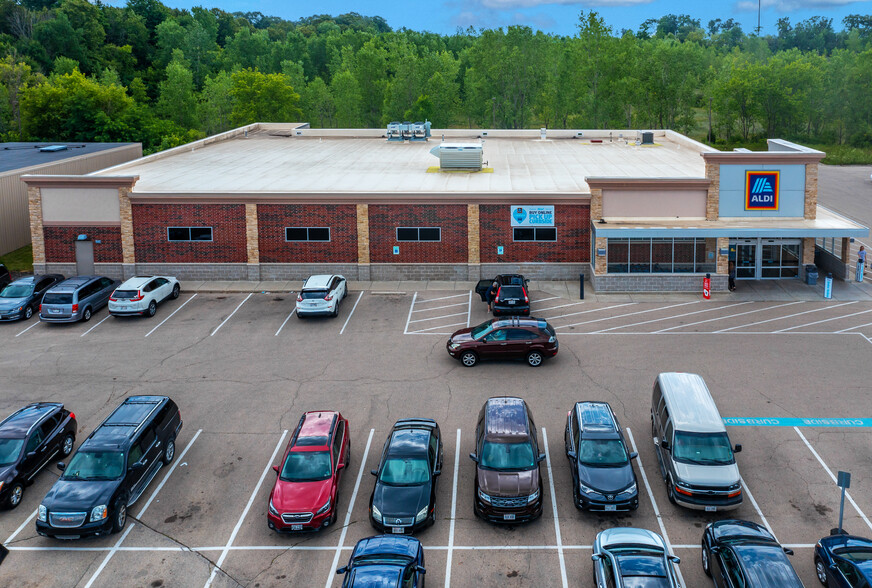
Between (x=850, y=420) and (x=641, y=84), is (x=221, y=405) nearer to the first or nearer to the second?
(x=850, y=420)

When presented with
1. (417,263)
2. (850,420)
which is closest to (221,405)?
(417,263)

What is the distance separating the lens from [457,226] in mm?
37375

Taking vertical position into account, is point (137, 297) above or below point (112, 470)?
Result: above

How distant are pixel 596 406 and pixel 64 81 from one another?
7439 centimetres

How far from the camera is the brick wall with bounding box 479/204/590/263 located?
37.0m

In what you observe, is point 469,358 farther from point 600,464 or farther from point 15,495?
point 15,495

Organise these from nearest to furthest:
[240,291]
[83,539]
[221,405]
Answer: [83,539] < [221,405] < [240,291]

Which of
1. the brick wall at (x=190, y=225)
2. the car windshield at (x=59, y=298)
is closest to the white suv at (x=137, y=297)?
the car windshield at (x=59, y=298)

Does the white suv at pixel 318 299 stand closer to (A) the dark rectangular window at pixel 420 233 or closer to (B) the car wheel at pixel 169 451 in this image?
(A) the dark rectangular window at pixel 420 233

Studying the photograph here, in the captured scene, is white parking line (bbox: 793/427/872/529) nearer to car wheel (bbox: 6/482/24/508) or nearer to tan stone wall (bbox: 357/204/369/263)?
car wheel (bbox: 6/482/24/508)

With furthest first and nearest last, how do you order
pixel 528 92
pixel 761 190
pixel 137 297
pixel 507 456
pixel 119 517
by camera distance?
pixel 528 92 → pixel 761 190 → pixel 137 297 → pixel 507 456 → pixel 119 517

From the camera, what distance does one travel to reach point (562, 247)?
→ 122 ft

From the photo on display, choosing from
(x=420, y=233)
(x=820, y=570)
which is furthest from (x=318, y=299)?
(x=820, y=570)

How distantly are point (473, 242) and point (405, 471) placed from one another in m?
19.9
